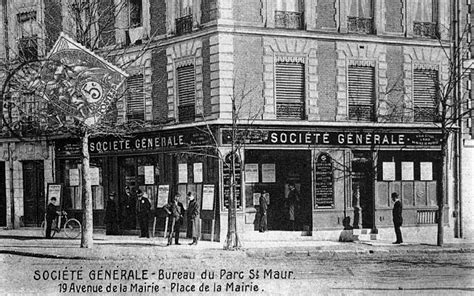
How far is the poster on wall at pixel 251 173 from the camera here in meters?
24.1

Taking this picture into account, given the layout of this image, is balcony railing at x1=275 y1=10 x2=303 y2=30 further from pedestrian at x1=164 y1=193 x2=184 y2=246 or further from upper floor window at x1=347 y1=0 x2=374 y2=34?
pedestrian at x1=164 y1=193 x2=184 y2=246

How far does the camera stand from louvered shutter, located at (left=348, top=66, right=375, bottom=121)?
25219 mm

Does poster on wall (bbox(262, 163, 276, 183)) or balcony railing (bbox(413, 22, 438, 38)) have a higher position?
balcony railing (bbox(413, 22, 438, 38))

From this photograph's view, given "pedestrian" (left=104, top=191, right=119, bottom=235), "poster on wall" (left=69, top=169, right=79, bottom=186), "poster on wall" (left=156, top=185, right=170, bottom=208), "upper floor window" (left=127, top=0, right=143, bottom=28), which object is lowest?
"pedestrian" (left=104, top=191, right=119, bottom=235)

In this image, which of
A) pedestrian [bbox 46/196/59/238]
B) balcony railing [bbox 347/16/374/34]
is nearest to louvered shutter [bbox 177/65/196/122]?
pedestrian [bbox 46/196/59/238]

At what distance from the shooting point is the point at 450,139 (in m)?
26.5

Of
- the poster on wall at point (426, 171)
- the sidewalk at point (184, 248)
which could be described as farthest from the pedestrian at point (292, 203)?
the poster on wall at point (426, 171)

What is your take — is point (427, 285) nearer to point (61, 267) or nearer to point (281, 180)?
point (61, 267)

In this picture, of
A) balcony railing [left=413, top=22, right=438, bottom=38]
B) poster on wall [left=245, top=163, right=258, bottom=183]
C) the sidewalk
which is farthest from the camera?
balcony railing [left=413, top=22, right=438, bottom=38]

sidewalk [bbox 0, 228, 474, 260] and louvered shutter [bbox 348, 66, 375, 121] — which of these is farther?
louvered shutter [bbox 348, 66, 375, 121]

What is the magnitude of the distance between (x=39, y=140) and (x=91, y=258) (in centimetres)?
1133

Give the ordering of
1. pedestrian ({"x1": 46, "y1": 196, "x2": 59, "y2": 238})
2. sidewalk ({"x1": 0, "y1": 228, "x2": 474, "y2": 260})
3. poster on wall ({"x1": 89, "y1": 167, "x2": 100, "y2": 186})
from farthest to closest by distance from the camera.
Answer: poster on wall ({"x1": 89, "y1": 167, "x2": 100, "y2": 186}), pedestrian ({"x1": 46, "y1": 196, "x2": 59, "y2": 238}), sidewalk ({"x1": 0, "y1": 228, "x2": 474, "y2": 260})

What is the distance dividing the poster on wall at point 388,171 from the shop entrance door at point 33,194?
13662 mm

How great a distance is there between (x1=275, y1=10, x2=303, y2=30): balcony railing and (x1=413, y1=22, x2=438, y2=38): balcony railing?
436cm
